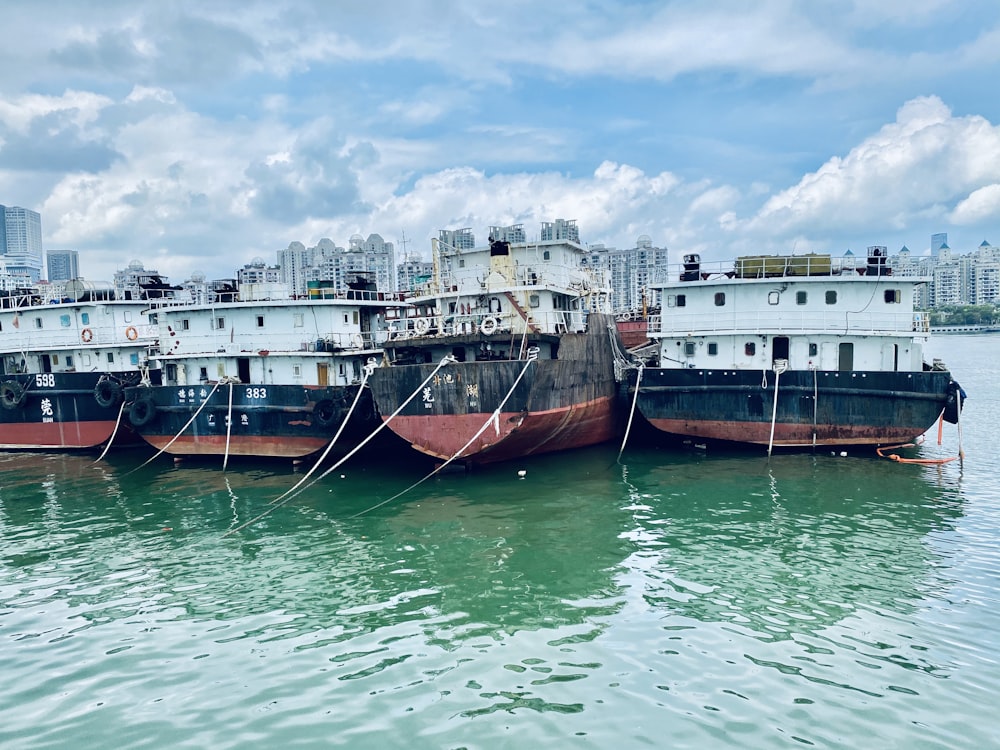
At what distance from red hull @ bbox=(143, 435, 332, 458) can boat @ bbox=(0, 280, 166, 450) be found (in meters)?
4.12

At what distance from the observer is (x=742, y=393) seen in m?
24.5

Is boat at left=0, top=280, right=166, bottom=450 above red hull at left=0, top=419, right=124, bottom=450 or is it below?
above

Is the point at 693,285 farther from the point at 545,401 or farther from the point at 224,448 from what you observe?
the point at 224,448

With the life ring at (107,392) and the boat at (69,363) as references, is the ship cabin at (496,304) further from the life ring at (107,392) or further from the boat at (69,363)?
the boat at (69,363)

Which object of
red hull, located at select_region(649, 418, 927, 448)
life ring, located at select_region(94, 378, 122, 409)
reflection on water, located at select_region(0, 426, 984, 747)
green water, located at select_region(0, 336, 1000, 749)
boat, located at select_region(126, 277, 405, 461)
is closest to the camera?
green water, located at select_region(0, 336, 1000, 749)

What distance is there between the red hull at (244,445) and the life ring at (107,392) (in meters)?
2.85

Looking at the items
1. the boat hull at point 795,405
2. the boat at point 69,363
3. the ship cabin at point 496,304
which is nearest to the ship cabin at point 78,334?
the boat at point 69,363

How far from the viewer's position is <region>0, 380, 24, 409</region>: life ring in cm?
3005

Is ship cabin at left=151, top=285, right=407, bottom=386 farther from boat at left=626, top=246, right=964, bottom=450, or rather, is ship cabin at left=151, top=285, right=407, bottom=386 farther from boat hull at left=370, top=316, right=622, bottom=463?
boat at left=626, top=246, right=964, bottom=450

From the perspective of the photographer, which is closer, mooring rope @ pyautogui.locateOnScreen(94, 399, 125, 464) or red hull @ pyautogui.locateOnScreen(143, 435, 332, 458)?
red hull @ pyautogui.locateOnScreen(143, 435, 332, 458)

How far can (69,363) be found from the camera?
32.5 m

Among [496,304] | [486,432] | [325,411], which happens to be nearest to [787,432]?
[486,432]

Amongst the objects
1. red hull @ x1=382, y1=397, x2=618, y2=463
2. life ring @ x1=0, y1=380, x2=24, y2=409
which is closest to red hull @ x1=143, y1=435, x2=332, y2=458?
red hull @ x1=382, y1=397, x2=618, y2=463

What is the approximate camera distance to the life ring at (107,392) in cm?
2847
